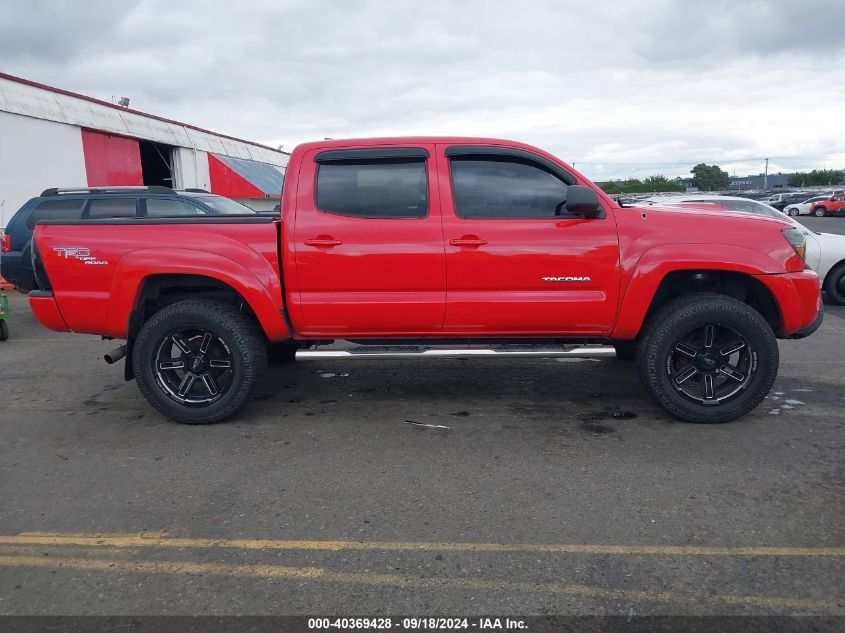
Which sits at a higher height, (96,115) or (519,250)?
(96,115)

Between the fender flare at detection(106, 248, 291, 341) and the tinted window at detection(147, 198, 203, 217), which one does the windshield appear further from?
the fender flare at detection(106, 248, 291, 341)

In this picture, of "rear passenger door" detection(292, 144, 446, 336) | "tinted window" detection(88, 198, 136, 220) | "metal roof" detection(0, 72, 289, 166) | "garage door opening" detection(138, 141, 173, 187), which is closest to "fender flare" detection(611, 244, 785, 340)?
"rear passenger door" detection(292, 144, 446, 336)

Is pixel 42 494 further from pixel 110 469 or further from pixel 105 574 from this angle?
pixel 105 574

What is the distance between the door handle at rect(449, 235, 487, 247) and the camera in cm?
446

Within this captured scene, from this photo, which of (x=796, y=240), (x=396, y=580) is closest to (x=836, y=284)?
(x=796, y=240)

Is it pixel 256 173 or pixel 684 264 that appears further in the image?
pixel 256 173

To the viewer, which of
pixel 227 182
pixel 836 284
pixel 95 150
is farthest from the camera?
pixel 227 182

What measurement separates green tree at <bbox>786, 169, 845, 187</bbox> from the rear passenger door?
359 feet

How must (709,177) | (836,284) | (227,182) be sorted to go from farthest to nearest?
(709,177) → (227,182) → (836,284)

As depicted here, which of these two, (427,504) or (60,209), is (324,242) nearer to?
(427,504)

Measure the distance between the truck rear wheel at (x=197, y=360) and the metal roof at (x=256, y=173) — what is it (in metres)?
22.6

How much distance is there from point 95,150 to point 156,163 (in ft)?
23.9

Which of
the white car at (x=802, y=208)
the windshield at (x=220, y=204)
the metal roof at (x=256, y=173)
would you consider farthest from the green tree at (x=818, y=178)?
the windshield at (x=220, y=204)

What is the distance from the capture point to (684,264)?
438 centimetres
